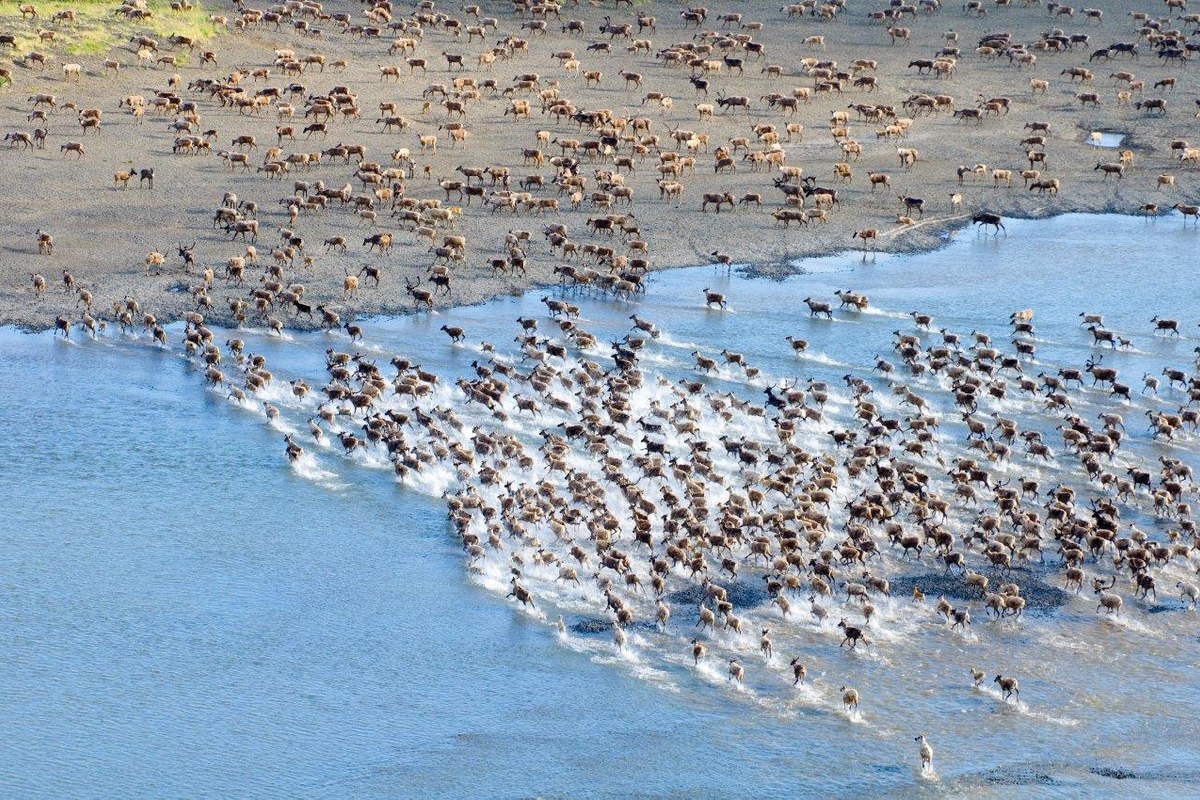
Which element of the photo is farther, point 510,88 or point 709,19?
point 709,19

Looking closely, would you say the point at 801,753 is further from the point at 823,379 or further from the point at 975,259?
the point at 975,259

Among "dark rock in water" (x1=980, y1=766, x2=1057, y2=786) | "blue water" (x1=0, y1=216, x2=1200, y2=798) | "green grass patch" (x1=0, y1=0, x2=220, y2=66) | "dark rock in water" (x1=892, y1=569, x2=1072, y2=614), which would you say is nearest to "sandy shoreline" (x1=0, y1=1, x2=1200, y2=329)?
"green grass patch" (x1=0, y1=0, x2=220, y2=66)

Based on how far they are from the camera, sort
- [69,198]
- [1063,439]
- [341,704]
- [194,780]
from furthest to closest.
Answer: [69,198] < [1063,439] < [341,704] < [194,780]

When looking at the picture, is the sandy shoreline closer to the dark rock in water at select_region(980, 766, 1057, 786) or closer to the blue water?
the blue water

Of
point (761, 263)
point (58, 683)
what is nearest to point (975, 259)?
point (761, 263)

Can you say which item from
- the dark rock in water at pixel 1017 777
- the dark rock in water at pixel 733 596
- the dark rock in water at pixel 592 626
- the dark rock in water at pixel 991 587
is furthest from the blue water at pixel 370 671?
the dark rock in water at pixel 733 596

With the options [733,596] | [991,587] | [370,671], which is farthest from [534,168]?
[370,671]
